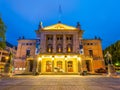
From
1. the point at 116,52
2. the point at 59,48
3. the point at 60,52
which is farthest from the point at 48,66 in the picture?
the point at 116,52

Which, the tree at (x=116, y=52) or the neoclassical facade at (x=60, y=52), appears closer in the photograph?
the neoclassical facade at (x=60, y=52)

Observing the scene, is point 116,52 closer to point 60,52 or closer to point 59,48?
point 59,48

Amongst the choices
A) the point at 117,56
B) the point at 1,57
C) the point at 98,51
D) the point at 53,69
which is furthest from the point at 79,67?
the point at 1,57

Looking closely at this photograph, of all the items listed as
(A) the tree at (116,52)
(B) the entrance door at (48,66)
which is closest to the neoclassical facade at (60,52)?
(B) the entrance door at (48,66)

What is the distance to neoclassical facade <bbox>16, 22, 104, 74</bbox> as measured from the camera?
31609mm

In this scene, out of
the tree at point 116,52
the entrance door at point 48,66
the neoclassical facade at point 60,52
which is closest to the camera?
the neoclassical facade at point 60,52

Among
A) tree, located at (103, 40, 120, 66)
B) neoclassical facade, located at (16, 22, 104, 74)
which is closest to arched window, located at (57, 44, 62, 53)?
neoclassical facade, located at (16, 22, 104, 74)

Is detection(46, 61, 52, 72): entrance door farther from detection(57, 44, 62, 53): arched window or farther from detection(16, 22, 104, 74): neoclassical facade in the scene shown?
detection(57, 44, 62, 53): arched window

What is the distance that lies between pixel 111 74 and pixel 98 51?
17612mm

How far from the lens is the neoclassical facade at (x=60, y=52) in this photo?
31609 mm

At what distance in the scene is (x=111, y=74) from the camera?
2175 centimetres

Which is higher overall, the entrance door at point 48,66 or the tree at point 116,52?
the tree at point 116,52

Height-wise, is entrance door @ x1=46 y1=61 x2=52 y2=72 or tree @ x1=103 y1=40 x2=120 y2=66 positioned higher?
tree @ x1=103 y1=40 x2=120 y2=66

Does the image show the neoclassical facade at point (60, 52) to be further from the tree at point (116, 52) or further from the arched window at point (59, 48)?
the tree at point (116, 52)
